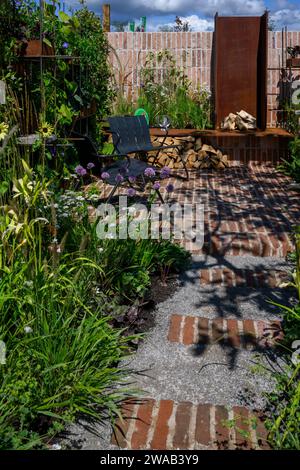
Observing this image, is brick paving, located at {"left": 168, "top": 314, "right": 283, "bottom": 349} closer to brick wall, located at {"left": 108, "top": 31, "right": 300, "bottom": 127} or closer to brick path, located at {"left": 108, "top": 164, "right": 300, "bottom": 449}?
brick path, located at {"left": 108, "top": 164, "right": 300, "bottom": 449}

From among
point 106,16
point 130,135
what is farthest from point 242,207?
point 106,16

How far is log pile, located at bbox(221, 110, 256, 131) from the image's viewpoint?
9.67 meters

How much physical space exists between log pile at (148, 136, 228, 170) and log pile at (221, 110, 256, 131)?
1.09 m

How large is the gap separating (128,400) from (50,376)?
1.25ft

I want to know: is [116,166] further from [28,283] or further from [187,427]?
[187,427]

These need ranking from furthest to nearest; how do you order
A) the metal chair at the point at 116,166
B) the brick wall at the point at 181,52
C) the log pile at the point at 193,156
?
the brick wall at the point at 181,52 → the log pile at the point at 193,156 → the metal chair at the point at 116,166

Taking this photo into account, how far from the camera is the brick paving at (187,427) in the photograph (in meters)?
2.39

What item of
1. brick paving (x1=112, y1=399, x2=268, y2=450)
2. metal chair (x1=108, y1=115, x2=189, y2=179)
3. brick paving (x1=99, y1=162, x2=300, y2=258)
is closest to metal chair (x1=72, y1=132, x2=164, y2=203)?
metal chair (x1=108, y1=115, x2=189, y2=179)

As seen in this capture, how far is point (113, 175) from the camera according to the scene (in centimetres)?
583

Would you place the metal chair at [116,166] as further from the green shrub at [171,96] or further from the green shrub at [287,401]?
the green shrub at [171,96]

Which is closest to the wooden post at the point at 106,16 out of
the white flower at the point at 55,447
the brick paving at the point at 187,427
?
the brick paving at the point at 187,427

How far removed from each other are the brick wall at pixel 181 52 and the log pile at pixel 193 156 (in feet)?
8.51
